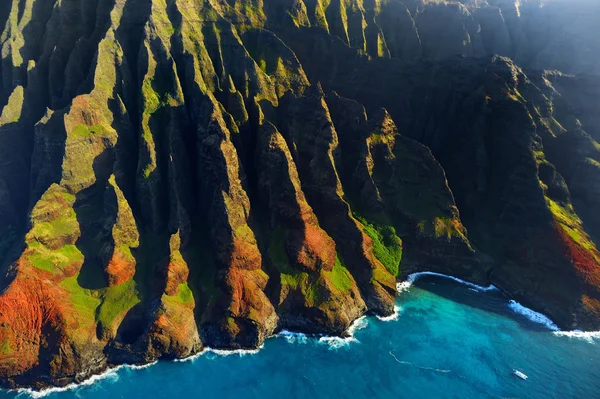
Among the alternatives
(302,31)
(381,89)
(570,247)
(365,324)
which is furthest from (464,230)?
(302,31)

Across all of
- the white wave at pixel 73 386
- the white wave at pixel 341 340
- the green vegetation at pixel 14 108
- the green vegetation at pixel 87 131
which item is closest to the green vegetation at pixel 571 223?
the white wave at pixel 341 340

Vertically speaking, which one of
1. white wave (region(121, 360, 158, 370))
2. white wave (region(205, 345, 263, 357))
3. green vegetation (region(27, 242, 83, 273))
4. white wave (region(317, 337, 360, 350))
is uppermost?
green vegetation (region(27, 242, 83, 273))

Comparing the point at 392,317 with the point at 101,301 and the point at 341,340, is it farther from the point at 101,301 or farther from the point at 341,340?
the point at 101,301

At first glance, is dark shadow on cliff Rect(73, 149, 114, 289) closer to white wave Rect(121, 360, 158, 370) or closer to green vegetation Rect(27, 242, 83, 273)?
green vegetation Rect(27, 242, 83, 273)

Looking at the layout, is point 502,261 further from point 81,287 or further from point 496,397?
point 81,287

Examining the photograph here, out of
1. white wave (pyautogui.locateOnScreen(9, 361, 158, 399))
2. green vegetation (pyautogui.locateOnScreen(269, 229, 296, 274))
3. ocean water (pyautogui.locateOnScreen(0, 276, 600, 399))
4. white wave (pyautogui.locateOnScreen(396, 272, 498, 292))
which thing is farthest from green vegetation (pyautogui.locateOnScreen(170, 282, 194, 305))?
white wave (pyautogui.locateOnScreen(396, 272, 498, 292))

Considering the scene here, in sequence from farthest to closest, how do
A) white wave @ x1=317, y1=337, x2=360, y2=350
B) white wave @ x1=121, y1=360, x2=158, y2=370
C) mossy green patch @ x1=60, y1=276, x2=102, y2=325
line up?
white wave @ x1=317, y1=337, x2=360, y2=350 < mossy green patch @ x1=60, y1=276, x2=102, y2=325 < white wave @ x1=121, y1=360, x2=158, y2=370

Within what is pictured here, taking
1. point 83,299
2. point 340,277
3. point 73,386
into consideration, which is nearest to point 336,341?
point 340,277
